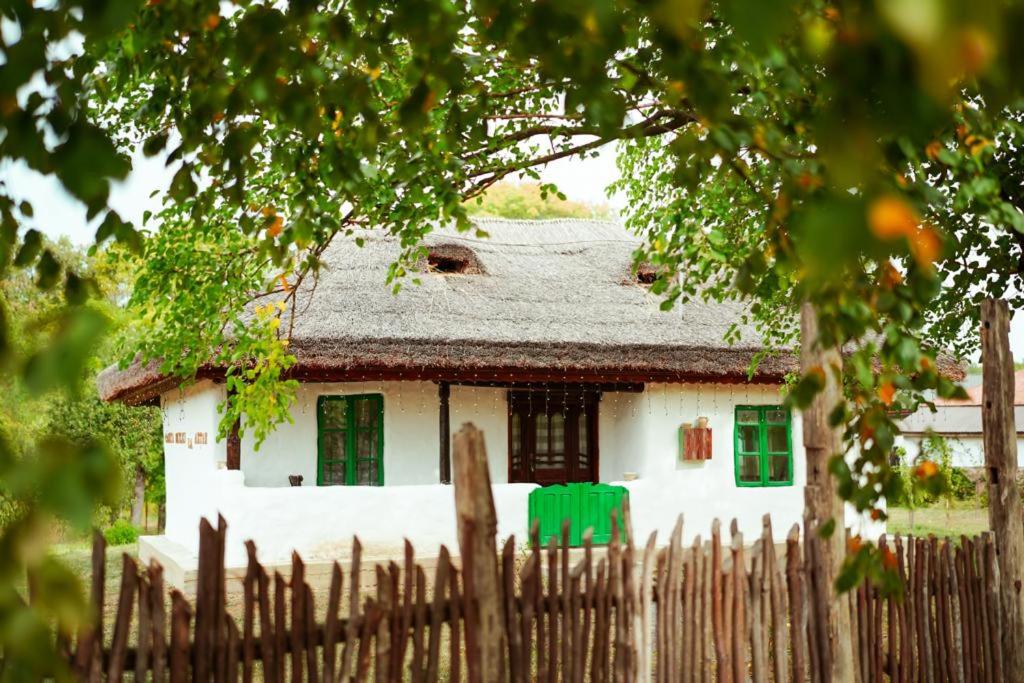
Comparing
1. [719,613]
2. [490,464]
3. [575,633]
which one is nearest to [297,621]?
[575,633]

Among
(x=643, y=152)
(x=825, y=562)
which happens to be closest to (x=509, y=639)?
(x=825, y=562)

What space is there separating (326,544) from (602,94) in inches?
360

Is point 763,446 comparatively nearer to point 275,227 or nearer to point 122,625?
point 275,227

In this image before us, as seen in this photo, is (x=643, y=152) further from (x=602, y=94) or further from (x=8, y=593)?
(x=8, y=593)

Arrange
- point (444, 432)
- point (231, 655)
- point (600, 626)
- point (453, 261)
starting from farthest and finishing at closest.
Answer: point (453, 261) < point (444, 432) < point (600, 626) < point (231, 655)

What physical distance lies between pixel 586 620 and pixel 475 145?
7.18 ft

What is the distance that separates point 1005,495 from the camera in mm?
5023

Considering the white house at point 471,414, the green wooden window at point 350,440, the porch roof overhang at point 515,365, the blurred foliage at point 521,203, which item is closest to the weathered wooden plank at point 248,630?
the white house at point 471,414

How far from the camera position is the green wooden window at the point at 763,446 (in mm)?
12758

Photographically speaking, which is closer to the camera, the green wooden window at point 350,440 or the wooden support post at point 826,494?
the wooden support post at point 826,494

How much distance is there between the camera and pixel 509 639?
3582 millimetres

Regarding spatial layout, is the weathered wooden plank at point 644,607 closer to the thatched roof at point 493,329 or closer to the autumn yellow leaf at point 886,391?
the autumn yellow leaf at point 886,391

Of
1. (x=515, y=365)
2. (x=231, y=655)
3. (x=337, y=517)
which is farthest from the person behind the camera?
(x=515, y=365)

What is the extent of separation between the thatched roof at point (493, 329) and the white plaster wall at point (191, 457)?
59cm
